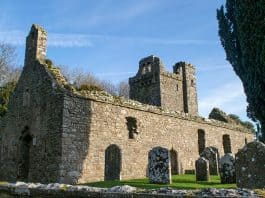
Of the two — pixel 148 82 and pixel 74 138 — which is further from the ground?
pixel 148 82

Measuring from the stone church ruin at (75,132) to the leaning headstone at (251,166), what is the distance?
7324mm

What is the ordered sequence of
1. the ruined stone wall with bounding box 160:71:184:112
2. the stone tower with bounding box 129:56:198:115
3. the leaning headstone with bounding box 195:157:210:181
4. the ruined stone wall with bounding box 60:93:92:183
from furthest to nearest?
the stone tower with bounding box 129:56:198:115, the ruined stone wall with bounding box 160:71:184:112, the ruined stone wall with bounding box 60:93:92:183, the leaning headstone with bounding box 195:157:210:181

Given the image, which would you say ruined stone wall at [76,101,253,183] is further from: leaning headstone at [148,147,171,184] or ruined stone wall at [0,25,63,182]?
leaning headstone at [148,147,171,184]

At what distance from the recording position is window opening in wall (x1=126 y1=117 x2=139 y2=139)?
17.4m

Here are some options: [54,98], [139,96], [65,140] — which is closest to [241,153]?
[65,140]

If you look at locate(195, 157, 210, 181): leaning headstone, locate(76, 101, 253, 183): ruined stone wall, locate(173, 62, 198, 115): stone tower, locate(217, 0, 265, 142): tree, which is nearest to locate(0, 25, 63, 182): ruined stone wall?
locate(76, 101, 253, 183): ruined stone wall

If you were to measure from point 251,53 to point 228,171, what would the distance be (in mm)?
4810

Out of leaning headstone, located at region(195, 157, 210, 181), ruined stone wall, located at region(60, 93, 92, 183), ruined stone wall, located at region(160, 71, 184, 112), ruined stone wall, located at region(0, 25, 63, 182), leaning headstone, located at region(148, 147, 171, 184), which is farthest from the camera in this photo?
ruined stone wall, located at region(160, 71, 184, 112)

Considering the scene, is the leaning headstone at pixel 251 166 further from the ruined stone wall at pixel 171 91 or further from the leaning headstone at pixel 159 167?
the ruined stone wall at pixel 171 91

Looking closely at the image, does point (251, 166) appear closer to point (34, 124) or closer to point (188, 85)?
point (34, 124)

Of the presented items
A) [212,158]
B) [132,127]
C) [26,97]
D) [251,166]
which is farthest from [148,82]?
[251,166]

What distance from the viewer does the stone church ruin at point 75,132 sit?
1462 centimetres

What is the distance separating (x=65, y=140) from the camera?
564 inches

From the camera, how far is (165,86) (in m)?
28.6
